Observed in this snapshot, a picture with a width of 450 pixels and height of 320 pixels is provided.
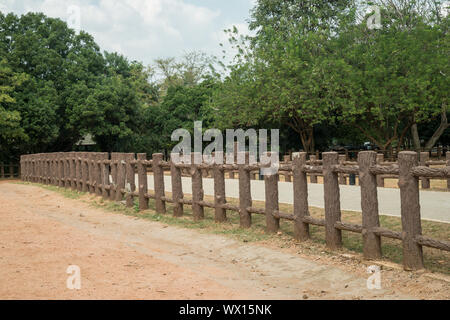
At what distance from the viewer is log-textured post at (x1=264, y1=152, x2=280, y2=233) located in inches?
328

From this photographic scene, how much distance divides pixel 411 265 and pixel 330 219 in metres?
1.50

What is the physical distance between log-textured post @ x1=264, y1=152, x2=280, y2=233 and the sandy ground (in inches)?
27.5

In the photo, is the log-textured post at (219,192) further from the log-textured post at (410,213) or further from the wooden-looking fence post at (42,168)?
the wooden-looking fence post at (42,168)

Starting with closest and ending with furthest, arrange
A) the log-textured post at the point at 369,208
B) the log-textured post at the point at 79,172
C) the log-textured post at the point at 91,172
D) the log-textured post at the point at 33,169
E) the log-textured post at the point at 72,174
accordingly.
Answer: the log-textured post at the point at 369,208
the log-textured post at the point at 91,172
the log-textured post at the point at 79,172
the log-textured post at the point at 72,174
the log-textured post at the point at 33,169

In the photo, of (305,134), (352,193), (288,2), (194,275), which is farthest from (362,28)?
(194,275)

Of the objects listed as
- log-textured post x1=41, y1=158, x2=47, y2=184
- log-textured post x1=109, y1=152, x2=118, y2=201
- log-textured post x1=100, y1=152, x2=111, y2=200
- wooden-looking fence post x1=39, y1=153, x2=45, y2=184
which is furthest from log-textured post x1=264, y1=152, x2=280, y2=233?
wooden-looking fence post x1=39, y1=153, x2=45, y2=184

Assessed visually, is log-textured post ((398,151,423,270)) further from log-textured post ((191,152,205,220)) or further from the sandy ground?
log-textured post ((191,152,205,220))

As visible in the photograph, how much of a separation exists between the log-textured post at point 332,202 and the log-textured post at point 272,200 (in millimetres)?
1351

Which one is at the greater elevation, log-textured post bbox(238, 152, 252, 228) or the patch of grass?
log-textured post bbox(238, 152, 252, 228)

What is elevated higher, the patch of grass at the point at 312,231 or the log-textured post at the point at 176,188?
the log-textured post at the point at 176,188

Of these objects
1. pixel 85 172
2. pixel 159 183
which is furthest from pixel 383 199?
pixel 85 172

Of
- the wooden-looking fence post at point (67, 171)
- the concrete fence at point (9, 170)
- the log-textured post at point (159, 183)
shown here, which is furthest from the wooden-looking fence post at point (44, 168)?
the log-textured post at point (159, 183)

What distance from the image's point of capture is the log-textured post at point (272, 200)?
8328mm

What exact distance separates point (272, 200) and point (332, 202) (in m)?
1.49
